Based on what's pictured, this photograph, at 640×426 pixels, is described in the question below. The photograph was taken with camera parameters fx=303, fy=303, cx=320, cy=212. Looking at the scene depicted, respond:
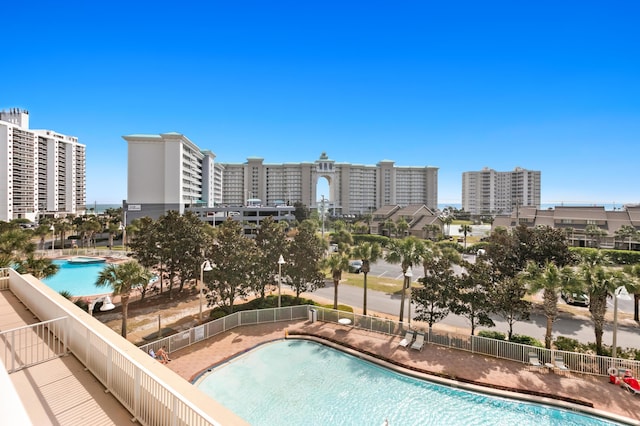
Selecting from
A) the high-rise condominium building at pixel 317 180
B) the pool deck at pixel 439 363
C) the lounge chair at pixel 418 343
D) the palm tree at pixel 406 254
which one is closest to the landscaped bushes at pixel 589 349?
the pool deck at pixel 439 363

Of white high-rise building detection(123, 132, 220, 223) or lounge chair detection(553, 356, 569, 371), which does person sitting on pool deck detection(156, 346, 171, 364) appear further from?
white high-rise building detection(123, 132, 220, 223)

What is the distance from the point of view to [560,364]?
15180 mm

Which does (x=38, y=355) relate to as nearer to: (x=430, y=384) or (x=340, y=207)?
(x=430, y=384)

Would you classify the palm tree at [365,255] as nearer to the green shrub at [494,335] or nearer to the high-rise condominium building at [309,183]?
the green shrub at [494,335]

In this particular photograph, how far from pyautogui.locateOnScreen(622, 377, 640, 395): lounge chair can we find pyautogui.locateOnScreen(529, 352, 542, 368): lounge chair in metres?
3.13

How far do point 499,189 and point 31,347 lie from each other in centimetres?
20020

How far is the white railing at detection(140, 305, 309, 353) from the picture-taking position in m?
16.6

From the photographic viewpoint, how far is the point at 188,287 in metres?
30.7

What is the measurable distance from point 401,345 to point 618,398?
9366 mm

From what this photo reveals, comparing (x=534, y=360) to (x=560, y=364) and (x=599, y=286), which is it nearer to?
(x=560, y=364)

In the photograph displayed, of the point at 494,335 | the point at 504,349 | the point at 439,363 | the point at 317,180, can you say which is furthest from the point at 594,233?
the point at 317,180

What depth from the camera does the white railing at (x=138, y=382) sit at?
4562 mm

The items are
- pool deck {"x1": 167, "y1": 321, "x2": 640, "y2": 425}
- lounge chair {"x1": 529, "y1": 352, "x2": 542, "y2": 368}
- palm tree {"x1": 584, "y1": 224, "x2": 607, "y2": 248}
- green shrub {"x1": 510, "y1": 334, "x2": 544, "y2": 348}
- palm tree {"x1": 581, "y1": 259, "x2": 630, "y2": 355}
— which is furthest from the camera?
palm tree {"x1": 584, "y1": 224, "x2": 607, "y2": 248}

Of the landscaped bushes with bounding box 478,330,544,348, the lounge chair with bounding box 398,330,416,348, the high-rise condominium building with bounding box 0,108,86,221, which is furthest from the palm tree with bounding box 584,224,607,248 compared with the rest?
the high-rise condominium building with bounding box 0,108,86,221
